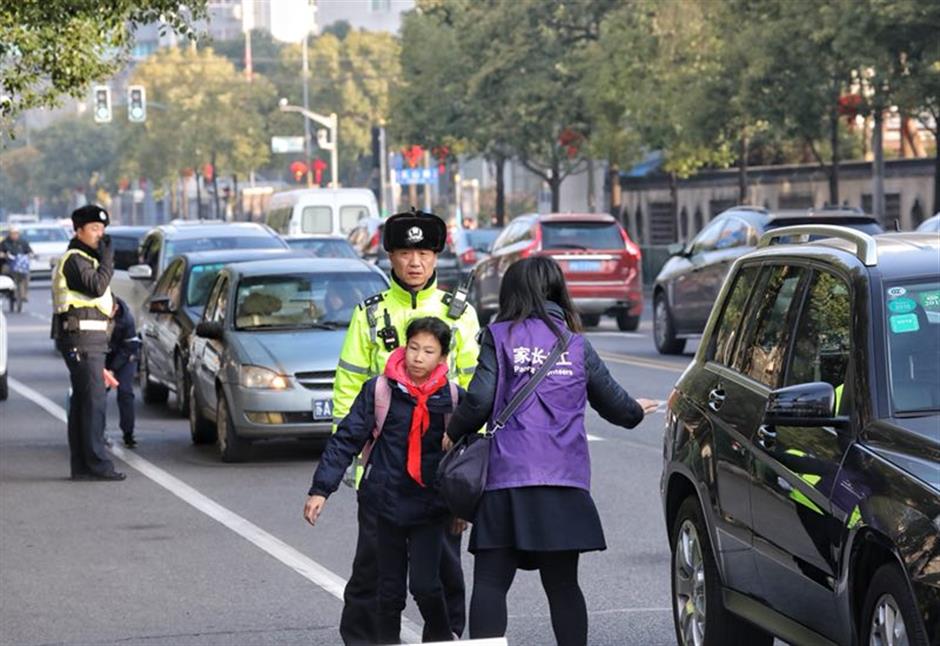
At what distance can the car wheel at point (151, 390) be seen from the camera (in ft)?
72.4

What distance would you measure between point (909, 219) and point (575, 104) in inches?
428

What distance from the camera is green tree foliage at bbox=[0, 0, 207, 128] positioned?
17.5 metres

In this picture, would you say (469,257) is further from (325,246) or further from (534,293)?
(534,293)

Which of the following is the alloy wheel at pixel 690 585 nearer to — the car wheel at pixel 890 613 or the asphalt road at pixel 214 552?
the asphalt road at pixel 214 552

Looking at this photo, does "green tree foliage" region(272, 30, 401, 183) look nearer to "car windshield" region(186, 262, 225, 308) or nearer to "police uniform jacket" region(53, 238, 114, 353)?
"car windshield" region(186, 262, 225, 308)

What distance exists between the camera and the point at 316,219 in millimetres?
47844

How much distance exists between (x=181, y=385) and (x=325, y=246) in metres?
11.2

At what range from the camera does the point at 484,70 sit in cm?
5822

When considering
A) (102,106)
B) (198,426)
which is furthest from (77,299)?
(102,106)

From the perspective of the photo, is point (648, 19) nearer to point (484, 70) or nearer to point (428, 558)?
point (484, 70)

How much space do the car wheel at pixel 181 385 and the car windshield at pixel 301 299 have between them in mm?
1918

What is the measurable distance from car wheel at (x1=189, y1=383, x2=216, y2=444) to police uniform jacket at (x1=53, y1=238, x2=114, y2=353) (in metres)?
2.24

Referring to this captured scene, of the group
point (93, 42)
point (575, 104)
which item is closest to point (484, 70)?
point (575, 104)

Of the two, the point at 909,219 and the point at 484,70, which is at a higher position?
the point at 484,70
